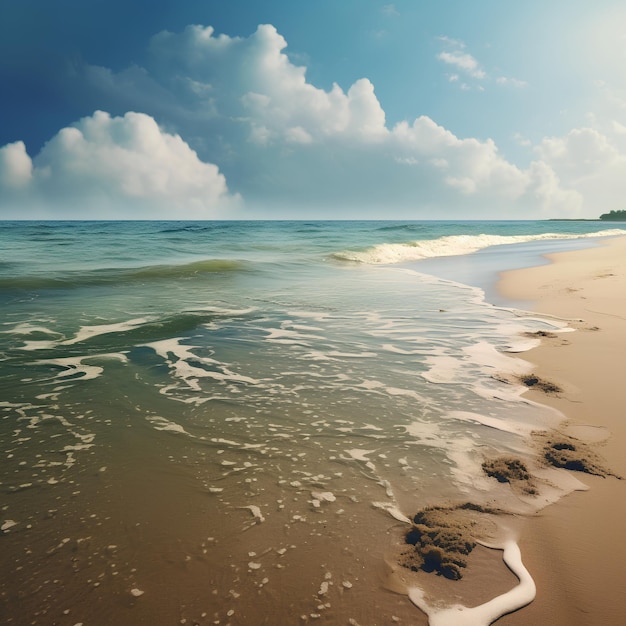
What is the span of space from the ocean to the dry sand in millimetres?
204

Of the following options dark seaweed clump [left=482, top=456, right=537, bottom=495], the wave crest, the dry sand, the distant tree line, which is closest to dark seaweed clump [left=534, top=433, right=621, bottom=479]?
the dry sand

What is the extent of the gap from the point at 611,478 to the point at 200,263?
20.5 meters

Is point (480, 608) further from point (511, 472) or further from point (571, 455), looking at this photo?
point (571, 455)

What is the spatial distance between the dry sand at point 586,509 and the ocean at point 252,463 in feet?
0.67

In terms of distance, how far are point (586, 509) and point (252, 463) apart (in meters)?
2.67

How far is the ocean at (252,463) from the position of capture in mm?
2385

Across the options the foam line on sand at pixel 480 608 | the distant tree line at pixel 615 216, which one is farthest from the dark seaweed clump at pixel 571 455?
the distant tree line at pixel 615 216

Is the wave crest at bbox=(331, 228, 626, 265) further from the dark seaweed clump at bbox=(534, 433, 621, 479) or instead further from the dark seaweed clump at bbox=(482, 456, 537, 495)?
the dark seaweed clump at bbox=(482, 456, 537, 495)

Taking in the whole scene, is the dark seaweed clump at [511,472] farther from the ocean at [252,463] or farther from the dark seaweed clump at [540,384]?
the dark seaweed clump at [540,384]

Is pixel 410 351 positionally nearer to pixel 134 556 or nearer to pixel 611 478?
pixel 611 478

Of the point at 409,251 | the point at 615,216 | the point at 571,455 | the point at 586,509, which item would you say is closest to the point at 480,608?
the point at 586,509

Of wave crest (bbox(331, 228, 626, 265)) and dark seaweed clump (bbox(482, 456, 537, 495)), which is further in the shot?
wave crest (bbox(331, 228, 626, 265))

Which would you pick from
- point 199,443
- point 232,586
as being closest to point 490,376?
point 199,443

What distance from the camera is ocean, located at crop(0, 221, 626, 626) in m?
2.38
